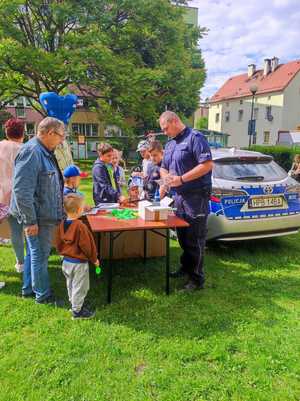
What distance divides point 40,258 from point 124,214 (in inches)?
39.0

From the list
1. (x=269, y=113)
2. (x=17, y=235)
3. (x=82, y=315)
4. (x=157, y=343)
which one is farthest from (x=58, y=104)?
(x=269, y=113)

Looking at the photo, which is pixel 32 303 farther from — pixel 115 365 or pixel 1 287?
pixel 115 365

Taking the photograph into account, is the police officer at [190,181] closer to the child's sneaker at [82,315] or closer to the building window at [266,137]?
the child's sneaker at [82,315]

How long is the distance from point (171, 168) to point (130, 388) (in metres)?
2.25

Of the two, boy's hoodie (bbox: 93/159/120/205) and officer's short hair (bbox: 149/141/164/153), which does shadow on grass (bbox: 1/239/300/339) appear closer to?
boy's hoodie (bbox: 93/159/120/205)

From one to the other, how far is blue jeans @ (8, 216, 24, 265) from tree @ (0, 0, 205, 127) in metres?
9.75

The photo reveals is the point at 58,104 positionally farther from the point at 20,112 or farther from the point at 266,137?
the point at 266,137

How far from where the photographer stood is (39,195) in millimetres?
3137

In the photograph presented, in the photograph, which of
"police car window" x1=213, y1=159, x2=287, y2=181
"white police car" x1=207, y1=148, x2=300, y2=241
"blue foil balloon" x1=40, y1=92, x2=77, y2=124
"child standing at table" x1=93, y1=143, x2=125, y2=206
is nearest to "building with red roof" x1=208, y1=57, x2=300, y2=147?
"police car window" x1=213, y1=159, x2=287, y2=181

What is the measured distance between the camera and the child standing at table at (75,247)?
120 inches

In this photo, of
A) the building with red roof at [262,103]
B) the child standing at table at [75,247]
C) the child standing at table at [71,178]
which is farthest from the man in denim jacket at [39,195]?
the building with red roof at [262,103]

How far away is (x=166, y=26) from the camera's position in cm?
1549

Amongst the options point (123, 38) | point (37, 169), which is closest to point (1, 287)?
point (37, 169)

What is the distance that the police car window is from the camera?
15.3 feet
